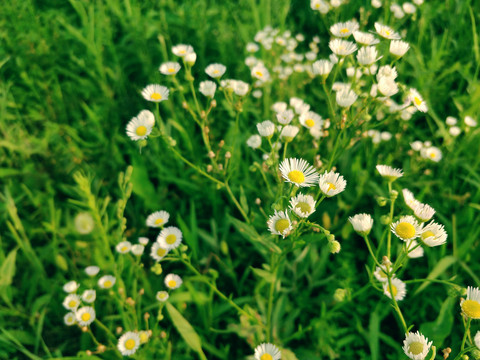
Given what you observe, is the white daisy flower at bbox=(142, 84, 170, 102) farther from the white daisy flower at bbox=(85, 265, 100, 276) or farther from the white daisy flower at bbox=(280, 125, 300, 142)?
the white daisy flower at bbox=(85, 265, 100, 276)

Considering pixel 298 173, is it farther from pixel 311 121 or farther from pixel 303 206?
pixel 311 121

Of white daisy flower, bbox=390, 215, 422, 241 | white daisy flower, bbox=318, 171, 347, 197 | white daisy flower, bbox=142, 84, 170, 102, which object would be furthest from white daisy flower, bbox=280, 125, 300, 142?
white daisy flower, bbox=142, 84, 170, 102

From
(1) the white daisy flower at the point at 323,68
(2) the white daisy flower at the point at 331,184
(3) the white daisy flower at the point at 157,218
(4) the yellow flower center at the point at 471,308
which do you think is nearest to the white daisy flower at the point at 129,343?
(3) the white daisy flower at the point at 157,218

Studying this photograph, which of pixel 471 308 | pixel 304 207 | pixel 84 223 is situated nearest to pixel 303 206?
pixel 304 207

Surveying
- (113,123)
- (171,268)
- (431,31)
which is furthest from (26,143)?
(431,31)

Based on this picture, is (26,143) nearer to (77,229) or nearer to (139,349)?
(77,229)
